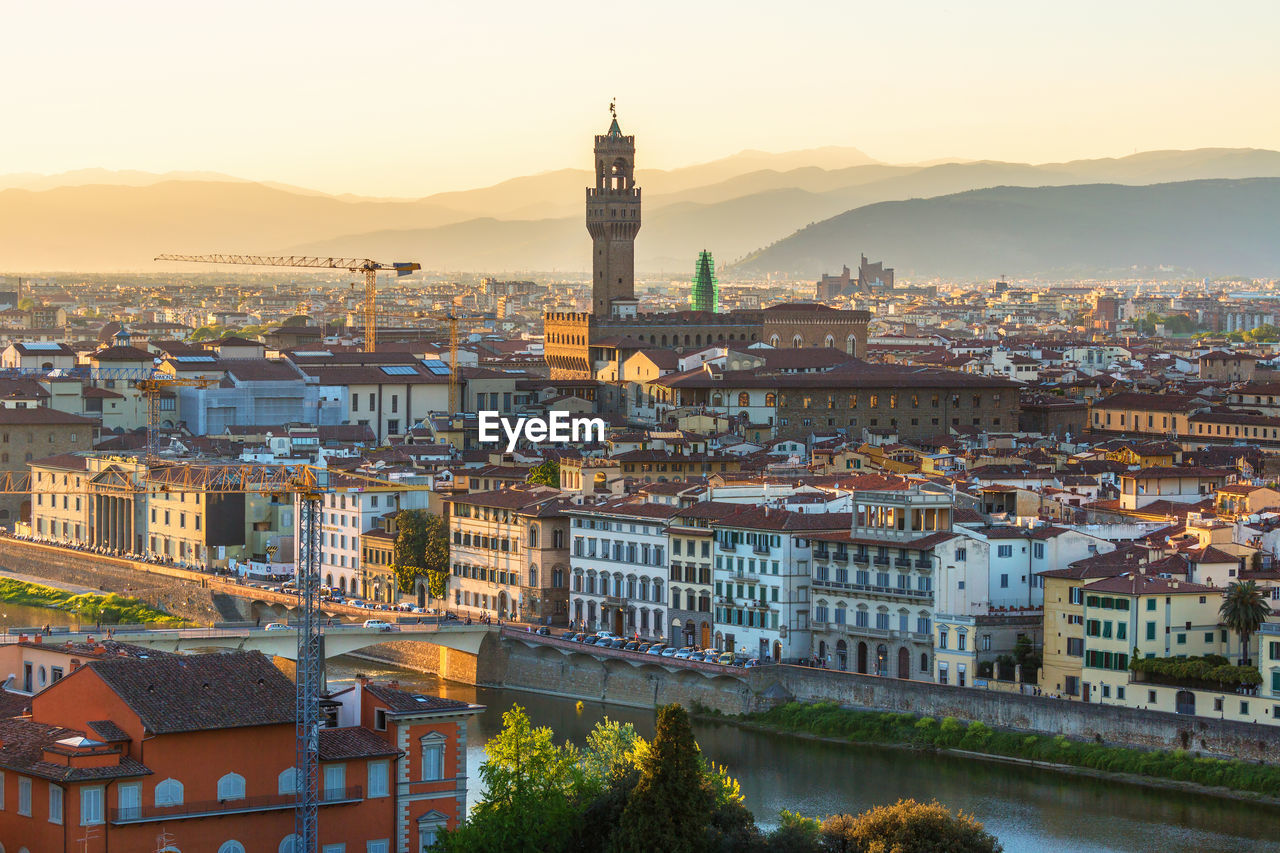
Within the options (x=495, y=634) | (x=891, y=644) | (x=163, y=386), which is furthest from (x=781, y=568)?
(x=163, y=386)

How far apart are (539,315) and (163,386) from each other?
125050mm

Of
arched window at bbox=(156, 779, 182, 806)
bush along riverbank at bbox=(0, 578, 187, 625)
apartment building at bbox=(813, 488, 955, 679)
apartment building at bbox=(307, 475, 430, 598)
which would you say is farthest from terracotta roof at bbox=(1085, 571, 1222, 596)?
bush along riverbank at bbox=(0, 578, 187, 625)

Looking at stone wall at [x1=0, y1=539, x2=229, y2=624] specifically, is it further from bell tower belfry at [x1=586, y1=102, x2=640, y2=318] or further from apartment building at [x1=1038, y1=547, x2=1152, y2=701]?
bell tower belfry at [x1=586, y1=102, x2=640, y2=318]

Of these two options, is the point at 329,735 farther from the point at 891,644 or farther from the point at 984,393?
the point at 984,393

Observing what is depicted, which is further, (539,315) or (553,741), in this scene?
(539,315)

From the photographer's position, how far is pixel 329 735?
990 inches

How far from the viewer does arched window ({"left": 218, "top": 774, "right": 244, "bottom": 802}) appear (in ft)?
79.2

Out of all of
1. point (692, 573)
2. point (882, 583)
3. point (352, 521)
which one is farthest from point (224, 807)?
point (352, 521)

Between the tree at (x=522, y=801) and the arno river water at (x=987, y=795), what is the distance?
3.48 m

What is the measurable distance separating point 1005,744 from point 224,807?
47.1 feet

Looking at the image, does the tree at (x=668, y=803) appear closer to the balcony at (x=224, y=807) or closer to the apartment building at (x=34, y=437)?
the balcony at (x=224, y=807)

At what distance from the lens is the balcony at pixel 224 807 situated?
23328 millimetres

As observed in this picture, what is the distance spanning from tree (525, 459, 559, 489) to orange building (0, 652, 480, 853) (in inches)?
994

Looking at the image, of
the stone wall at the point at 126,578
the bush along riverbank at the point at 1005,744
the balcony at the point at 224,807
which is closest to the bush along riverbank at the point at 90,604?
the stone wall at the point at 126,578
